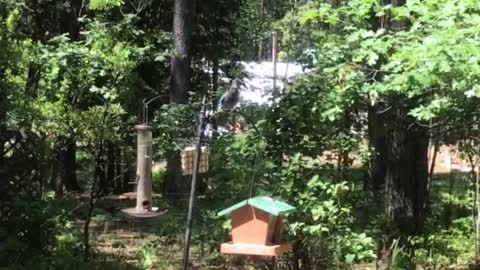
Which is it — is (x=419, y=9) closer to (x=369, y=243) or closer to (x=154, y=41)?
(x=369, y=243)

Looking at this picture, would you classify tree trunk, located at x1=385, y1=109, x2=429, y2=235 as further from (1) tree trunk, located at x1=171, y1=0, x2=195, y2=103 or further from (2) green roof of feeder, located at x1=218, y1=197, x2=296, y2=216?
(1) tree trunk, located at x1=171, y1=0, x2=195, y2=103

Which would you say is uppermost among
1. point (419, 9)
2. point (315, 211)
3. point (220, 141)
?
point (419, 9)

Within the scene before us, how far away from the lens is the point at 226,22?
1388 centimetres


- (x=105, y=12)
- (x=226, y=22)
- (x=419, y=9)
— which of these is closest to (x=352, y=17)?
(x=419, y=9)

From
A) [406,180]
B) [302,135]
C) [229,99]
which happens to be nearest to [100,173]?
[302,135]

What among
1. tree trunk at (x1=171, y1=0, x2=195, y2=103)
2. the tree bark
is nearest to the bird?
the tree bark

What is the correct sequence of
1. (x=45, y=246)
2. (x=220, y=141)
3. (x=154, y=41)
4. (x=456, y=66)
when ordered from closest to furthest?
(x=456, y=66) < (x=220, y=141) < (x=45, y=246) < (x=154, y=41)

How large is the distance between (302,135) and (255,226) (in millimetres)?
1976

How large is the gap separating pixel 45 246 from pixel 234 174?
234 cm

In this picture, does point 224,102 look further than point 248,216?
Yes

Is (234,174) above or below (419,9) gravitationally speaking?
below

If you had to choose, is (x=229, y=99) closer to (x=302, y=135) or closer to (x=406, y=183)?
(x=302, y=135)

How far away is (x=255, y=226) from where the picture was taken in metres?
4.56

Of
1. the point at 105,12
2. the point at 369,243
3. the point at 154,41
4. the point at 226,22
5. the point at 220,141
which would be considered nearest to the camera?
the point at 369,243
